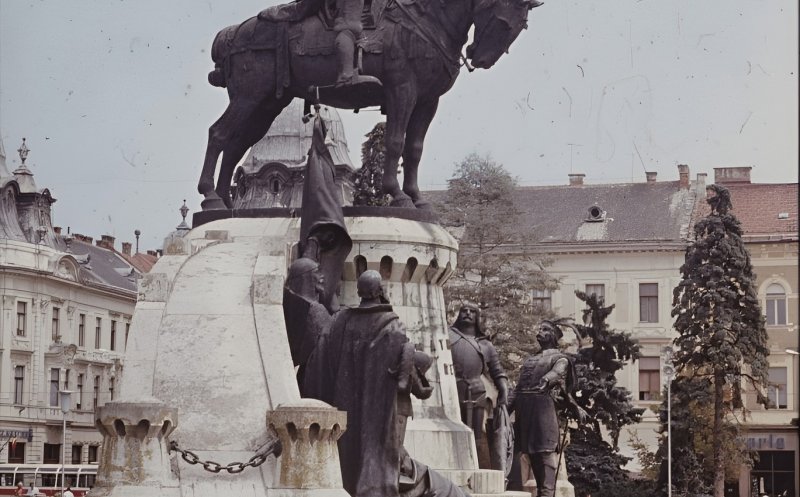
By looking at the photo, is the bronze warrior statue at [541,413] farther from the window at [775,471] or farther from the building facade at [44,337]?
the building facade at [44,337]

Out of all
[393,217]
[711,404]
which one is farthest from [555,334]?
[711,404]

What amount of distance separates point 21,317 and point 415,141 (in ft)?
185

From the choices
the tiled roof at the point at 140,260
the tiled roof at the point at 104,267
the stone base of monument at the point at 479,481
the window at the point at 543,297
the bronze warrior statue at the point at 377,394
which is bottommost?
the stone base of monument at the point at 479,481

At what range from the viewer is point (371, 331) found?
16.7 m

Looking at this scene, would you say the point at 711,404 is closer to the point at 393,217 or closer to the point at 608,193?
the point at 608,193

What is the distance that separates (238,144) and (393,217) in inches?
80.5

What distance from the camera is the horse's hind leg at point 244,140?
70.7ft

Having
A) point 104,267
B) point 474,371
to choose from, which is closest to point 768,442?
point 104,267

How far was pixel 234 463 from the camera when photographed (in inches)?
643

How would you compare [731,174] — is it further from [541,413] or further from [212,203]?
[212,203]

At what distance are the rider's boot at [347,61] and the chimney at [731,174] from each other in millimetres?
57483

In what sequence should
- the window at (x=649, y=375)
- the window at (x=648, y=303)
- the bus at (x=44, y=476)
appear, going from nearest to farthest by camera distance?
the bus at (x=44, y=476) → the window at (x=649, y=375) → the window at (x=648, y=303)

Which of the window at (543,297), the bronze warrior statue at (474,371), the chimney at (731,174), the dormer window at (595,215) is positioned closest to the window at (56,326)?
the window at (543,297)

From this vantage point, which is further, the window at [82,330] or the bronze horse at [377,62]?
the window at [82,330]
